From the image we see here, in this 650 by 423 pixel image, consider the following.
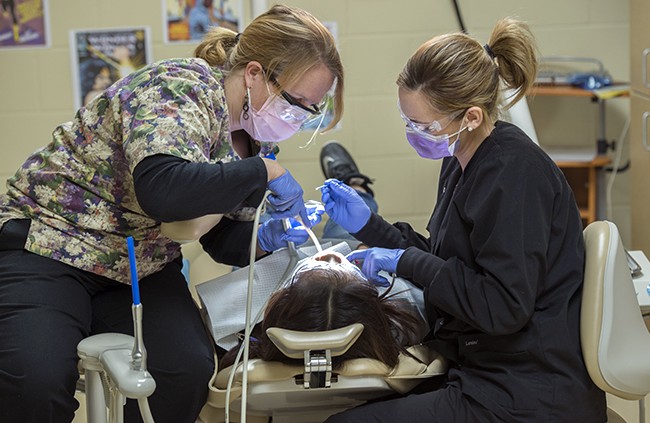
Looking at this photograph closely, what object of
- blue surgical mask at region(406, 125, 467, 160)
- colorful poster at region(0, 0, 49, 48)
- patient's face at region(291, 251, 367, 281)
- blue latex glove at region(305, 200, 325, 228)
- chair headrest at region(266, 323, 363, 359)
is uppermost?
colorful poster at region(0, 0, 49, 48)

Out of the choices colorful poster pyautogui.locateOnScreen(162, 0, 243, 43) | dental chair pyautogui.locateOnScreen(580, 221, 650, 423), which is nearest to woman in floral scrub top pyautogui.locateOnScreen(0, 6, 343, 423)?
dental chair pyautogui.locateOnScreen(580, 221, 650, 423)

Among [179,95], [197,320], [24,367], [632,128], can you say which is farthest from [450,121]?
[632,128]

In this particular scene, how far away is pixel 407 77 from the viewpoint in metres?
1.91

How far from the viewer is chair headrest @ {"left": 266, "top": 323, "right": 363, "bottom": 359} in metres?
1.70

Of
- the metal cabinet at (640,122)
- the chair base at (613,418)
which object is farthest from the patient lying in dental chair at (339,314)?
the metal cabinet at (640,122)

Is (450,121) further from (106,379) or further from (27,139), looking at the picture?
(27,139)

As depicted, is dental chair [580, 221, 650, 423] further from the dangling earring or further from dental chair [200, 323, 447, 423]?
the dangling earring

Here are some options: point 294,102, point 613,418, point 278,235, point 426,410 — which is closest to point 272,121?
point 294,102

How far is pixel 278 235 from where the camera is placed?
7.22ft

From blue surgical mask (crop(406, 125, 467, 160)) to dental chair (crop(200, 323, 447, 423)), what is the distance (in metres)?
0.43

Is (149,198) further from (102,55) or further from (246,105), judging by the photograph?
(102,55)

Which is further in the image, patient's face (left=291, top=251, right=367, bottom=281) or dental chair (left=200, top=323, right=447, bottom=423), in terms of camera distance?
patient's face (left=291, top=251, right=367, bottom=281)

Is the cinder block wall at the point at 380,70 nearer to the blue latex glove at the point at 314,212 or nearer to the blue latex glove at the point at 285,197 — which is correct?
the blue latex glove at the point at 314,212

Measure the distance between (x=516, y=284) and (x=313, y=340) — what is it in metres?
0.41
